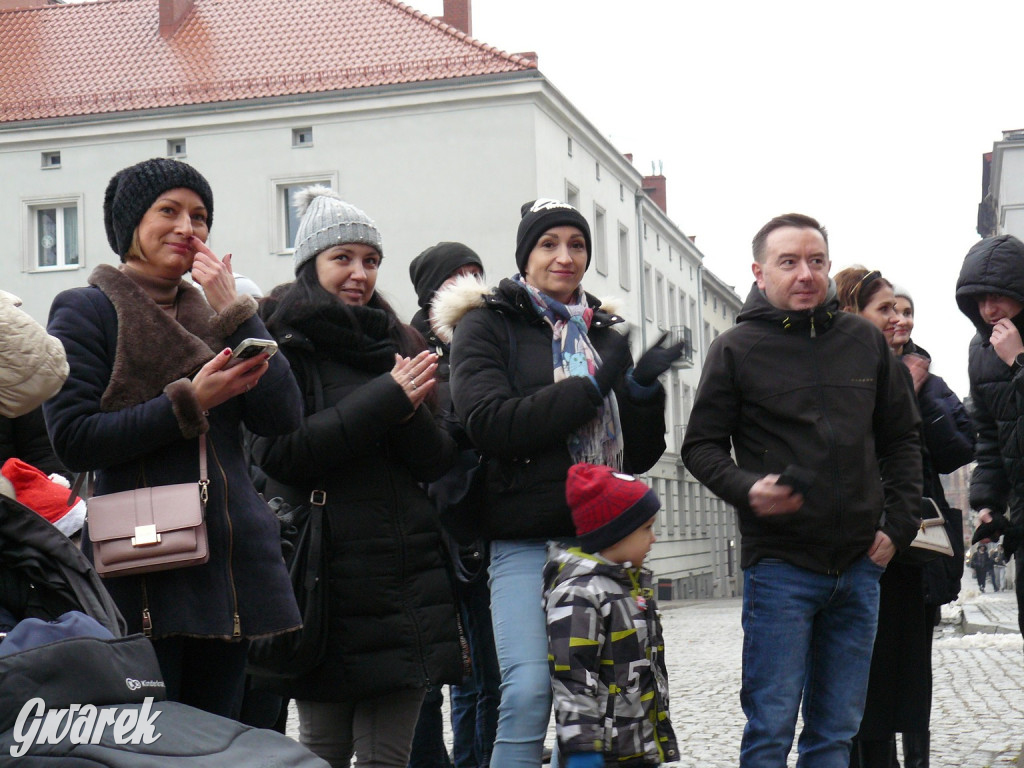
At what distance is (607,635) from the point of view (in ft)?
13.9

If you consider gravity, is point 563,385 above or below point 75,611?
above

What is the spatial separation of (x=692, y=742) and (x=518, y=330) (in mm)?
3855

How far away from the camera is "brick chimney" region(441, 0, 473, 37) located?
3794cm

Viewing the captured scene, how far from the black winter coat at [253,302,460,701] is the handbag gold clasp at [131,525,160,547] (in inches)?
34.4

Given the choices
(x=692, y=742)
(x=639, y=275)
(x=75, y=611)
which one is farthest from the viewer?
(x=639, y=275)

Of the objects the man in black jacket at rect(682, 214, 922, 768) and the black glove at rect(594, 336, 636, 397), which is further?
the man in black jacket at rect(682, 214, 922, 768)

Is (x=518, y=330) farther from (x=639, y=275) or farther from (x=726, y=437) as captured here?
(x=639, y=275)

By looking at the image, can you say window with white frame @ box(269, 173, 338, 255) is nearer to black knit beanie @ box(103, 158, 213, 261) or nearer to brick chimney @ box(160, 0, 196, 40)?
brick chimney @ box(160, 0, 196, 40)

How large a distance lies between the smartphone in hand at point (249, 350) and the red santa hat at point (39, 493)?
58cm

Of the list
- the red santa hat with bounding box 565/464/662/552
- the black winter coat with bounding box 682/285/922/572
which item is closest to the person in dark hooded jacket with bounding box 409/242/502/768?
the black winter coat with bounding box 682/285/922/572

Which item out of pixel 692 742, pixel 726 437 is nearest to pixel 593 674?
pixel 726 437

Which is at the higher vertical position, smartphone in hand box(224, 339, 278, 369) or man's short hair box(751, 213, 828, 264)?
man's short hair box(751, 213, 828, 264)

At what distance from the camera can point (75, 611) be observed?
112 inches

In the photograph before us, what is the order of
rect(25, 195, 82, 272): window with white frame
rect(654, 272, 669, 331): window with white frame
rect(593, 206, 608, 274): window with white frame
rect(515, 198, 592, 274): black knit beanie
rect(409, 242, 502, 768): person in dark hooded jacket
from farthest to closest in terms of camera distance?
1. rect(654, 272, 669, 331): window with white frame
2. rect(593, 206, 608, 274): window with white frame
3. rect(25, 195, 82, 272): window with white frame
4. rect(409, 242, 502, 768): person in dark hooded jacket
5. rect(515, 198, 592, 274): black knit beanie
